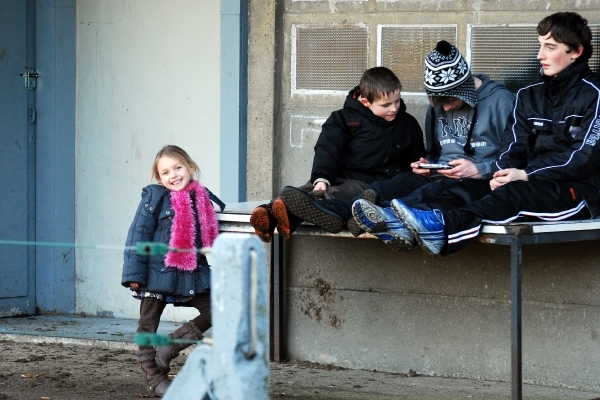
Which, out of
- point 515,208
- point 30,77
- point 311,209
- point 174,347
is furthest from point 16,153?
point 515,208

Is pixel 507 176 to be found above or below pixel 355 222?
above

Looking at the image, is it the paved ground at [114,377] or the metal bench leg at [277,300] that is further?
the metal bench leg at [277,300]

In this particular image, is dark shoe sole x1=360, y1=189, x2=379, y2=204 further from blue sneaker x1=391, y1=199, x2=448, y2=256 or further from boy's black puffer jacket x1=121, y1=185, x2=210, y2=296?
boy's black puffer jacket x1=121, y1=185, x2=210, y2=296

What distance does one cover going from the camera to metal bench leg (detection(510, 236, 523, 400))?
4.85m

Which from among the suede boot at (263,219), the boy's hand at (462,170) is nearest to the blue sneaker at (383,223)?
the suede boot at (263,219)

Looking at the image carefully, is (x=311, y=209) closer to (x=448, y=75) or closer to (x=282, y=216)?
(x=282, y=216)

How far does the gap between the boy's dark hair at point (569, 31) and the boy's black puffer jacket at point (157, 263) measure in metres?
1.99

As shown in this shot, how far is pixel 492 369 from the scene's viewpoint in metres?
6.09

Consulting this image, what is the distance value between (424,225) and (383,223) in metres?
0.19

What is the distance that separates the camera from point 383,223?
4863 mm

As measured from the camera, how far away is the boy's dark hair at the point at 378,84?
5.75 metres

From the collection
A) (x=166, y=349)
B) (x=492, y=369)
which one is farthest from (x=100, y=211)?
(x=492, y=369)

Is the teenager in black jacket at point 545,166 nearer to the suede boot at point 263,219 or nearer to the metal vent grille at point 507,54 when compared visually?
the metal vent grille at point 507,54

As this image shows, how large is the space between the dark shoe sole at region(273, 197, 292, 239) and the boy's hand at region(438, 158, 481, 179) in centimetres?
83
